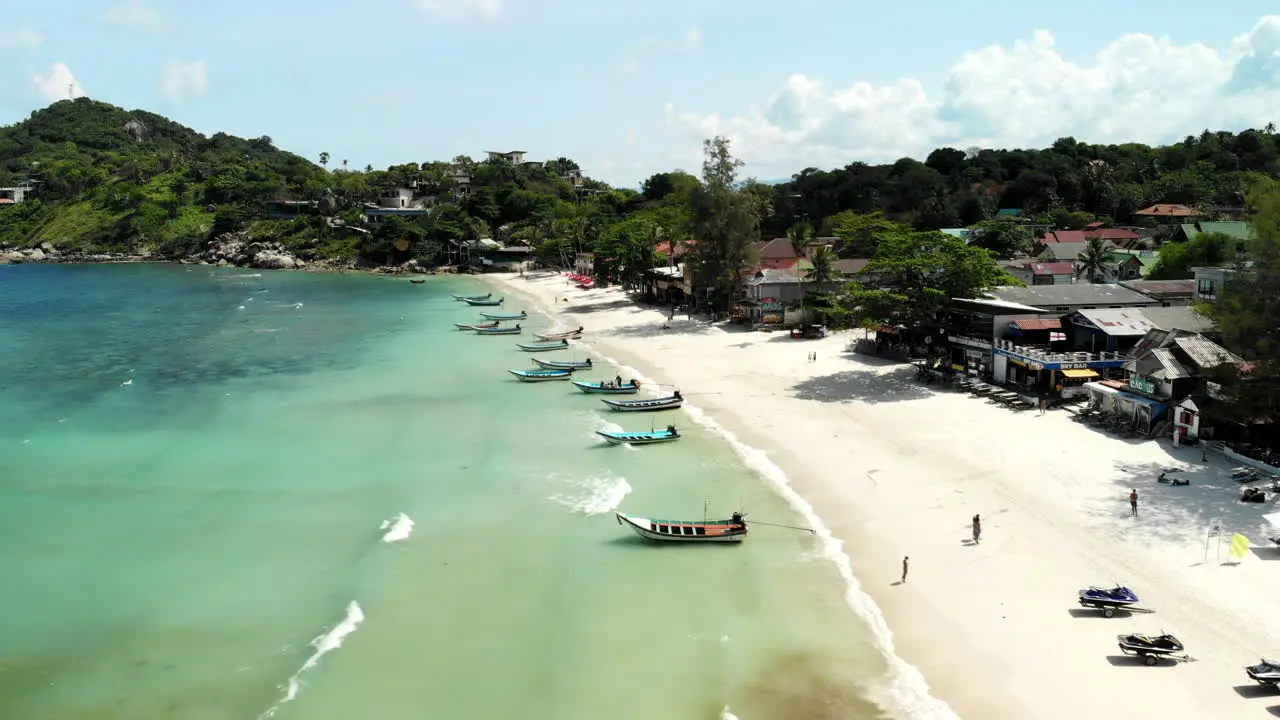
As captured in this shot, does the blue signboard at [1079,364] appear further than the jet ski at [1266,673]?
Yes

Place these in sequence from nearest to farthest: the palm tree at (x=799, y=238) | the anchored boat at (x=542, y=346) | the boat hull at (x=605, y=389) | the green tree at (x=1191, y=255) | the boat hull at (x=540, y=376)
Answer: the boat hull at (x=605, y=389) < the boat hull at (x=540, y=376) < the green tree at (x=1191, y=255) < the anchored boat at (x=542, y=346) < the palm tree at (x=799, y=238)

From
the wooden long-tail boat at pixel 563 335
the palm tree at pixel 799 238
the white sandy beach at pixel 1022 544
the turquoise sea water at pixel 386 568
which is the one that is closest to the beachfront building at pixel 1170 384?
the white sandy beach at pixel 1022 544

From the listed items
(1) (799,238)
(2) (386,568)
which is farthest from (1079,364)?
(1) (799,238)

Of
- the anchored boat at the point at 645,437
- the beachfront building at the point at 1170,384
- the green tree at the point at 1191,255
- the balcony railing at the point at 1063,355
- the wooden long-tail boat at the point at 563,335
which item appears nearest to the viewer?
the beachfront building at the point at 1170,384

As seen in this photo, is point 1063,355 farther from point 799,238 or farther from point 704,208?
point 799,238

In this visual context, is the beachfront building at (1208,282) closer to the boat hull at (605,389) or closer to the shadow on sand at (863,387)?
the shadow on sand at (863,387)

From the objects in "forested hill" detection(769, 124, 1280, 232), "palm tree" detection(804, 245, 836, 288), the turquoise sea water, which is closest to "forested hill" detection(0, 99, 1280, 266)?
"forested hill" detection(769, 124, 1280, 232)

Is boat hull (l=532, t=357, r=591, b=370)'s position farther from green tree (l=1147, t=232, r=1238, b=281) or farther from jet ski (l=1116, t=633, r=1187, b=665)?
green tree (l=1147, t=232, r=1238, b=281)
